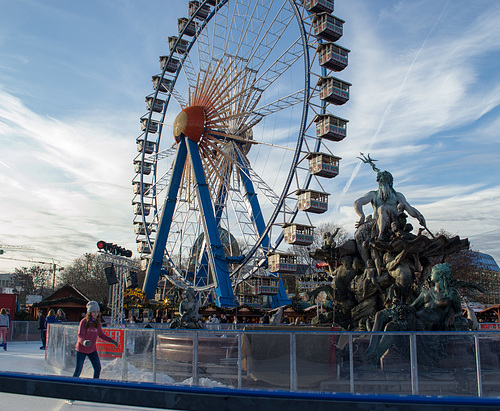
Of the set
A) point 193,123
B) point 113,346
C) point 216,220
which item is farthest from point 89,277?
point 113,346

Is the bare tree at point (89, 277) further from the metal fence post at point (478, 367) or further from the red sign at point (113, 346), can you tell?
the metal fence post at point (478, 367)

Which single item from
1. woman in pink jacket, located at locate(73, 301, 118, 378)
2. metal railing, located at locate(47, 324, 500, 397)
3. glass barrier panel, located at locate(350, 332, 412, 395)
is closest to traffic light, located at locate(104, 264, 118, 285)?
metal railing, located at locate(47, 324, 500, 397)

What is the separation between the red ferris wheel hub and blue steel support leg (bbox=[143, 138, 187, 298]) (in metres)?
0.78

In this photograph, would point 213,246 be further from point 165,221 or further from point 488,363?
point 488,363

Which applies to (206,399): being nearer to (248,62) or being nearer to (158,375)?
(158,375)

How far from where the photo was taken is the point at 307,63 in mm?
24781

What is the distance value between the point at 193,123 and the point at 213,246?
783 centimetres

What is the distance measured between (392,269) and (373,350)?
6198 mm

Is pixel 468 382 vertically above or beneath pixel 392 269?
beneath

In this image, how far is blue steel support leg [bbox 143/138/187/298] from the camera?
32469mm

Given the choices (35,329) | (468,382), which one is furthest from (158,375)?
(35,329)

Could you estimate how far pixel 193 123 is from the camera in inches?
1223

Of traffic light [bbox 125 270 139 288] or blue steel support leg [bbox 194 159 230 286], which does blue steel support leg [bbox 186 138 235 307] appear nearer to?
blue steel support leg [bbox 194 159 230 286]

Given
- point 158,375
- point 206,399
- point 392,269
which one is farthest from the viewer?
point 392,269
